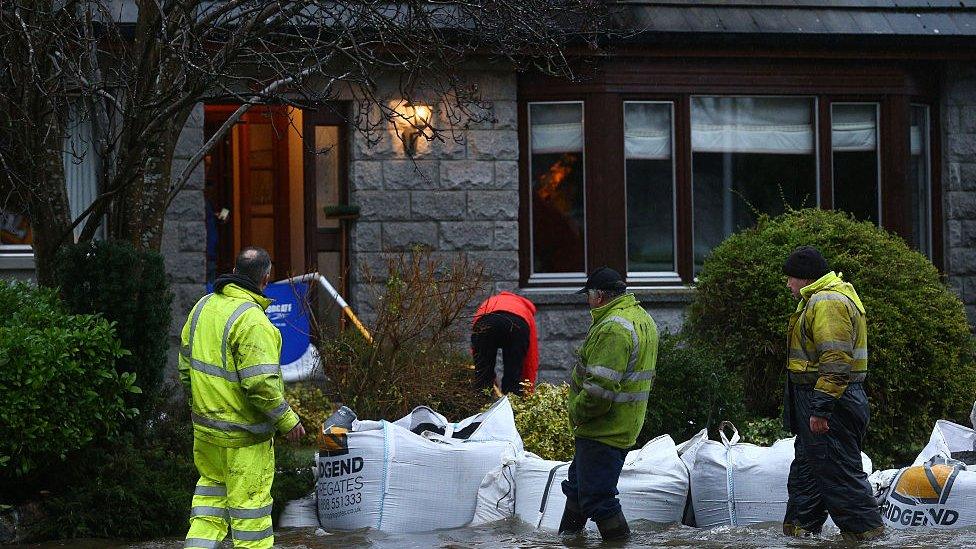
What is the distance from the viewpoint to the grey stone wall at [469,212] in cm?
1298

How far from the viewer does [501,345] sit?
11.2 meters

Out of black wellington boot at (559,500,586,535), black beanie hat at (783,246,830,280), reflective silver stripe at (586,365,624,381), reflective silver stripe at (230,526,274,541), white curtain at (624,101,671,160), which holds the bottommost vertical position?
black wellington boot at (559,500,586,535)

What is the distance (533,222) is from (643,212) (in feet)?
3.87

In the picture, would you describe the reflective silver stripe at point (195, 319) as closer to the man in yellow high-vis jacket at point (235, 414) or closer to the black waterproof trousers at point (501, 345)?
the man in yellow high-vis jacket at point (235, 414)

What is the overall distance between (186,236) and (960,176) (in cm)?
815

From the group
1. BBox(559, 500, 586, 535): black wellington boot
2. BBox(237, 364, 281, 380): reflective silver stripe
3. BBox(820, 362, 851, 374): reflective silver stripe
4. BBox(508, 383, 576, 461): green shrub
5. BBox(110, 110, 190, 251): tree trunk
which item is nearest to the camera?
BBox(237, 364, 281, 380): reflective silver stripe

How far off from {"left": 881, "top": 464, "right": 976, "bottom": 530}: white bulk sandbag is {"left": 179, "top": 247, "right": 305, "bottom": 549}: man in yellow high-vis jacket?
3.76m

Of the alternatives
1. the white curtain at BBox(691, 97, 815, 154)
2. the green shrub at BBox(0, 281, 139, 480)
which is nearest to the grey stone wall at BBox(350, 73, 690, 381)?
the white curtain at BBox(691, 97, 815, 154)

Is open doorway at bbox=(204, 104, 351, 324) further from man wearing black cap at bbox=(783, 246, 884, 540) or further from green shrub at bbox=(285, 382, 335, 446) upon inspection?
man wearing black cap at bbox=(783, 246, 884, 540)

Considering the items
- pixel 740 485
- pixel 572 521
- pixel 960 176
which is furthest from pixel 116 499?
pixel 960 176

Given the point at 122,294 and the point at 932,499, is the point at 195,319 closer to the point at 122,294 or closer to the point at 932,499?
the point at 122,294

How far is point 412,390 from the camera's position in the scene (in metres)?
9.91

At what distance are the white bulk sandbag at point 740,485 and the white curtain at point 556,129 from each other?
5730 mm

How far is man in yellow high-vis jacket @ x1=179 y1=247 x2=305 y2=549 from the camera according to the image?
6.70 m
